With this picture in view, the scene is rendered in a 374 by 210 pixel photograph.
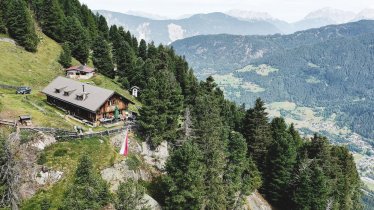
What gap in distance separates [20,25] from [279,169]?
83.8m

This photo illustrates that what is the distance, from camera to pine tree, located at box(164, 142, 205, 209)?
51.2 metres

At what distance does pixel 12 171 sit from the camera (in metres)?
43.0

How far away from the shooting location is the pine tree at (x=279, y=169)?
7594 centimetres

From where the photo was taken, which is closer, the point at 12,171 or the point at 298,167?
the point at 12,171

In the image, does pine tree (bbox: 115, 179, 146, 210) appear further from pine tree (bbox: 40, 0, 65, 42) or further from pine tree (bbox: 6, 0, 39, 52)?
pine tree (bbox: 40, 0, 65, 42)

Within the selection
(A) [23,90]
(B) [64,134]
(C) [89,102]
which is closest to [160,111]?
(C) [89,102]

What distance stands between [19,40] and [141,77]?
124ft

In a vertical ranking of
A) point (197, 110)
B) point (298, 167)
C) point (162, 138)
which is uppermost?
point (197, 110)

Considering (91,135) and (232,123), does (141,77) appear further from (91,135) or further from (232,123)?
(91,135)

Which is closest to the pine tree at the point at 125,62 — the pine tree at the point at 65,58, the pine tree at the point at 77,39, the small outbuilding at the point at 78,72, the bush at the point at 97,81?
the pine tree at the point at 77,39

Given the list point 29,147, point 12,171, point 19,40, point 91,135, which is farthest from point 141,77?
point 12,171

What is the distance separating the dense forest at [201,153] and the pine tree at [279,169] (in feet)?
0.73

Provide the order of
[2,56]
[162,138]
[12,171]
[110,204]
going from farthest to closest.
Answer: [2,56] → [162,138] → [110,204] → [12,171]

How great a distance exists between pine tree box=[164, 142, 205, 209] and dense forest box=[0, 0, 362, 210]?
15cm
